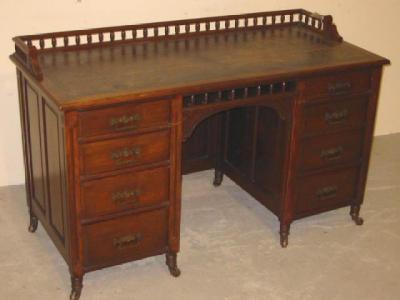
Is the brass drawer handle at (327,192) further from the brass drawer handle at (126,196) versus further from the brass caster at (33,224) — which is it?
the brass caster at (33,224)

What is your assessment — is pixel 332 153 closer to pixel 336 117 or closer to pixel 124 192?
pixel 336 117

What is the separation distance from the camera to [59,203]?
8.64 feet

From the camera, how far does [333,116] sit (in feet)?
9.56

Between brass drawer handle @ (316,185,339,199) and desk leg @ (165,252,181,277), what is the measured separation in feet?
2.41

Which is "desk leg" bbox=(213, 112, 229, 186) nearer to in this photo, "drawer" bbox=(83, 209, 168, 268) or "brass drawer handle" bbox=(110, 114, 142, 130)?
"drawer" bbox=(83, 209, 168, 268)

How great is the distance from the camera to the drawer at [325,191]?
302 centimetres

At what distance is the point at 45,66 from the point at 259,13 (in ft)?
3.76

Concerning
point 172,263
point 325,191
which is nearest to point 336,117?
point 325,191

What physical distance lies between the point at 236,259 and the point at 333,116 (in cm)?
75

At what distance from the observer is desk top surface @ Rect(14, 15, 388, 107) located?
246 cm

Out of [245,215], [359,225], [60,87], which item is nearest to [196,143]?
[245,215]

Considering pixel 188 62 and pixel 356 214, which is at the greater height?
pixel 188 62

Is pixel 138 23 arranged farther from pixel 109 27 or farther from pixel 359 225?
pixel 359 225

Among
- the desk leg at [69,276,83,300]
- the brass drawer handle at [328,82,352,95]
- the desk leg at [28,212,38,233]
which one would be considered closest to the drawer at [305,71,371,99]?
the brass drawer handle at [328,82,352,95]
